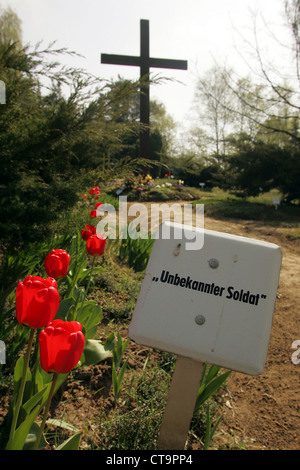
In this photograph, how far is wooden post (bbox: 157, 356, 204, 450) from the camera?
3.93ft

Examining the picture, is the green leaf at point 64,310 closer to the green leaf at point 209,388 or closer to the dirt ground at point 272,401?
the green leaf at point 209,388

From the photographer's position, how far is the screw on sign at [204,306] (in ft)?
3.59

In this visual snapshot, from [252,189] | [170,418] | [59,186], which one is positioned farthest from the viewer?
[252,189]

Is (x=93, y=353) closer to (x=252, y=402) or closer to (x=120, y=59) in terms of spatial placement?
(x=252, y=402)

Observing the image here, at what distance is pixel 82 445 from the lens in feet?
4.65

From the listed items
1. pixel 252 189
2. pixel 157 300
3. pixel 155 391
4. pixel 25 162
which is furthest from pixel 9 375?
pixel 252 189

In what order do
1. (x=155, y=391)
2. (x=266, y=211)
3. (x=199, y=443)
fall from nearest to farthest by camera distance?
(x=199, y=443), (x=155, y=391), (x=266, y=211)

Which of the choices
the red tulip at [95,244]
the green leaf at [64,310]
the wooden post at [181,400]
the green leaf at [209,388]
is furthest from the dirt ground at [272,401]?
the red tulip at [95,244]

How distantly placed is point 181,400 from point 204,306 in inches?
13.6

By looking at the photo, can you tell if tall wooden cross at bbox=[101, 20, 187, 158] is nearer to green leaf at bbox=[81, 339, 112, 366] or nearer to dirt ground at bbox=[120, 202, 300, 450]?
dirt ground at bbox=[120, 202, 300, 450]

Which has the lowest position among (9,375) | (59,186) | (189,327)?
(9,375)

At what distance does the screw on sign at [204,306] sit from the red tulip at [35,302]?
279 mm
